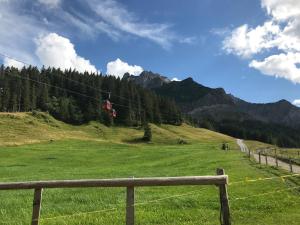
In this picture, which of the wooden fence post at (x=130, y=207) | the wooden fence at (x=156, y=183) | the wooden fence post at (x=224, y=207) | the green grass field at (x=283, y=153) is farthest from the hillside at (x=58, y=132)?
the wooden fence post at (x=224, y=207)

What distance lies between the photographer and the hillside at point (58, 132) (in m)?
135

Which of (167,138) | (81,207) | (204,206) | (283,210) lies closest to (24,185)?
(81,207)

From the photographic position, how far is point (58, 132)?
156 m

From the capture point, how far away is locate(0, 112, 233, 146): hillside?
135 meters

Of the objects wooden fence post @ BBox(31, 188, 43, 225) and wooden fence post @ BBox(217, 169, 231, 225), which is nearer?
wooden fence post @ BBox(217, 169, 231, 225)

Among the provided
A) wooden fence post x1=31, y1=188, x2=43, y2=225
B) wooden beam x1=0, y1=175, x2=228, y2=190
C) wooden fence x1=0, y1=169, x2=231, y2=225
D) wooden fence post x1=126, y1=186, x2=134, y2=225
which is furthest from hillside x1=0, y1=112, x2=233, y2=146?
wooden fence post x1=126, y1=186, x2=134, y2=225

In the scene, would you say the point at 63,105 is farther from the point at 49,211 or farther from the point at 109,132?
the point at 49,211

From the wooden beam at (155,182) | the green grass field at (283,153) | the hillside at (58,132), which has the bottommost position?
the wooden beam at (155,182)

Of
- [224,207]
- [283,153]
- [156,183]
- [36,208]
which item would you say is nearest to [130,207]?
[156,183]

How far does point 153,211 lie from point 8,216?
5526mm

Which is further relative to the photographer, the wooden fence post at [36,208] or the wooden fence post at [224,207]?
the wooden fence post at [36,208]

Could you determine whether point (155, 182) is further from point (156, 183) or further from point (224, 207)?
point (224, 207)

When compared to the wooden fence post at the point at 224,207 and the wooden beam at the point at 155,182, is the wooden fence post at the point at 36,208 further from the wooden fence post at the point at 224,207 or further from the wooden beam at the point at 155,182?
the wooden fence post at the point at 224,207

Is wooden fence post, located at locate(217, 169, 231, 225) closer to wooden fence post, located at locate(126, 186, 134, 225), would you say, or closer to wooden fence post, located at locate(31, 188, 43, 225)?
wooden fence post, located at locate(126, 186, 134, 225)
